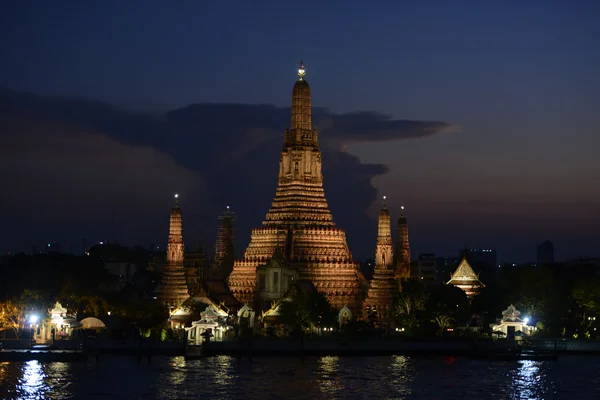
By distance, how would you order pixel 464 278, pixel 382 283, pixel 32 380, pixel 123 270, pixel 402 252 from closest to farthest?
pixel 32 380
pixel 382 283
pixel 402 252
pixel 464 278
pixel 123 270

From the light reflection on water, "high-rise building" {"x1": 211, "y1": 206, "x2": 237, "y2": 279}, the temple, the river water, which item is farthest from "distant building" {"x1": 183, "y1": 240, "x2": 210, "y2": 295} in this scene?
the light reflection on water

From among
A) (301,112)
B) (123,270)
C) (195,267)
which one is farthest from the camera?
(123,270)

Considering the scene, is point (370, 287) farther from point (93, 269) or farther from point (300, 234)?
point (93, 269)

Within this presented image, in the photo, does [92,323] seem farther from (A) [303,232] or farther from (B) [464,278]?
(B) [464,278]

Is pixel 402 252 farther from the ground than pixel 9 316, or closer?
farther from the ground

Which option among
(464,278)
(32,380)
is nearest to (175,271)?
(464,278)

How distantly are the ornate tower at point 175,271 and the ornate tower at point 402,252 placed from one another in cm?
2447

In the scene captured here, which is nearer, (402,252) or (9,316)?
(9,316)

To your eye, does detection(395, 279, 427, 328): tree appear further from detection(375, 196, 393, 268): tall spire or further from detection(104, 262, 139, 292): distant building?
detection(104, 262, 139, 292): distant building

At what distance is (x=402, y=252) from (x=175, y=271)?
2704 centimetres

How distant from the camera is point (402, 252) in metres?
133

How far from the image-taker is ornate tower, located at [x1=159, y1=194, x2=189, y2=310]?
388 feet

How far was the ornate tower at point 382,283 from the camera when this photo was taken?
117 m

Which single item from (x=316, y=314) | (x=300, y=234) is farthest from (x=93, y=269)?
(x=316, y=314)
